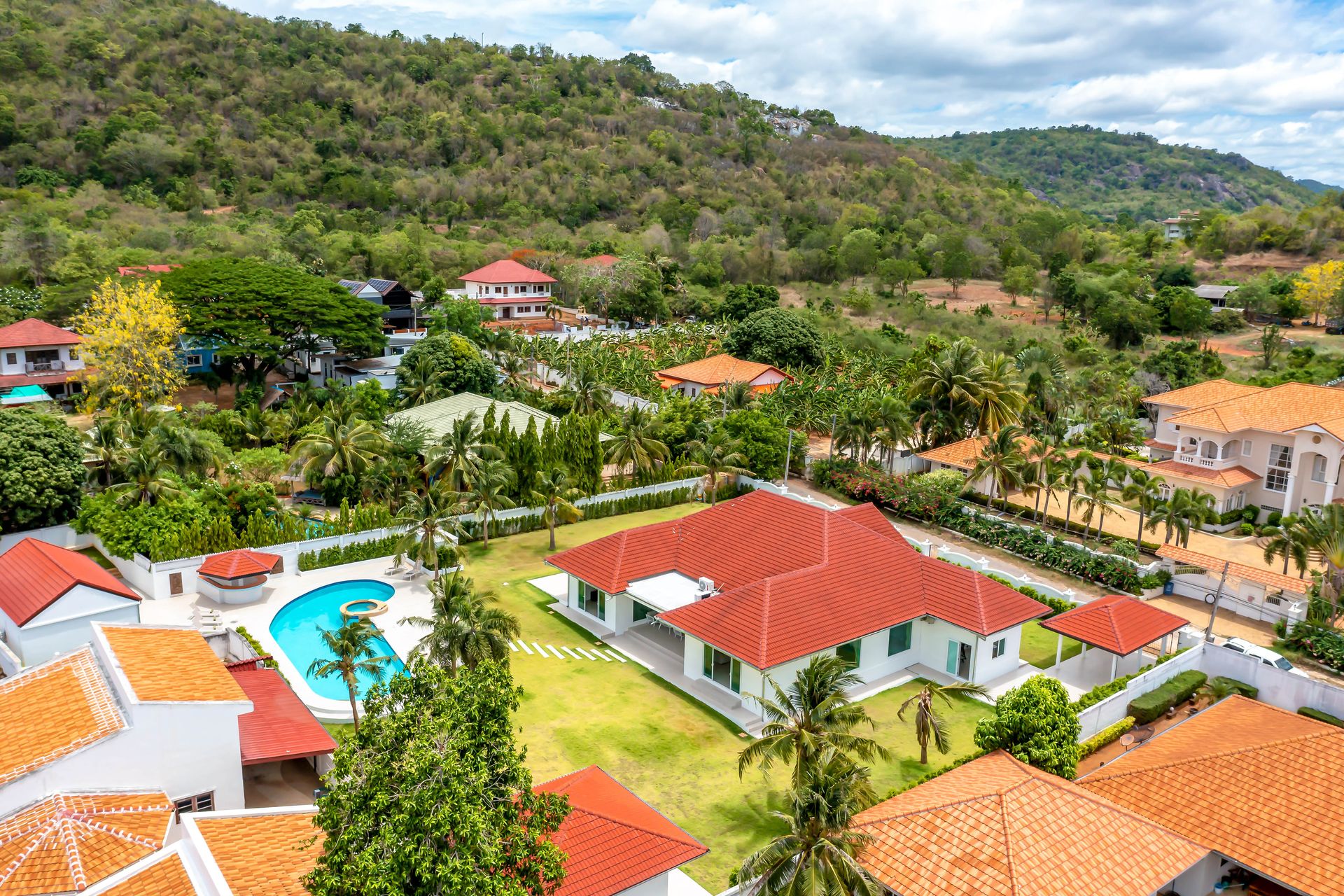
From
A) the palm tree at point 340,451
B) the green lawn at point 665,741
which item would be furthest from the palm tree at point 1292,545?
the palm tree at point 340,451

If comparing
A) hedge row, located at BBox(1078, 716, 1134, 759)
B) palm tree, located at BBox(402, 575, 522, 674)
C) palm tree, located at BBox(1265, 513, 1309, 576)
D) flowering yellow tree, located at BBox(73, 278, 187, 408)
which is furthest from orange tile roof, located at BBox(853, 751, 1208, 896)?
flowering yellow tree, located at BBox(73, 278, 187, 408)

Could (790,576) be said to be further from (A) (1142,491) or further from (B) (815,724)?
(A) (1142,491)

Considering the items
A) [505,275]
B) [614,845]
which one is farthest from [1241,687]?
[505,275]

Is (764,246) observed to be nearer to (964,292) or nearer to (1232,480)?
(964,292)

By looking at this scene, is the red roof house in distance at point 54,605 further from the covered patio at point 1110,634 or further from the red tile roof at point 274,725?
the covered patio at point 1110,634

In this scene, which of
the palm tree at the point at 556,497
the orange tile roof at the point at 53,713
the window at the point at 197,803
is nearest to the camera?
Answer: the orange tile roof at the point at 53,713

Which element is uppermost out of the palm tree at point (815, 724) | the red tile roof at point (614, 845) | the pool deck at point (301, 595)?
the palm tree at point (815, 724)
